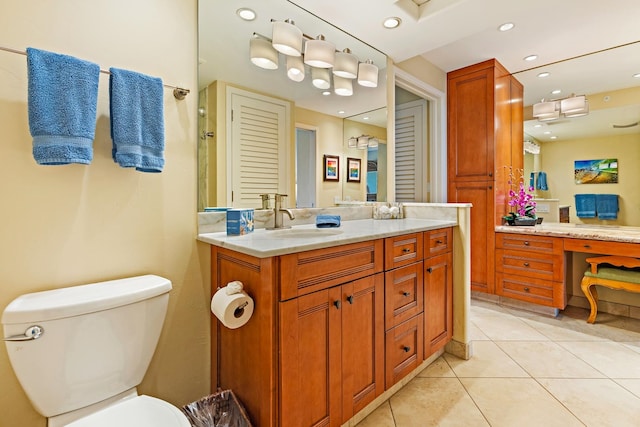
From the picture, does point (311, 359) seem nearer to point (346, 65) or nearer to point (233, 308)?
point (233, 308)

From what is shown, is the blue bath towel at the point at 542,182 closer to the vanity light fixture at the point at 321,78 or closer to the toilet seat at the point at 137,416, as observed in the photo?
the vanity light fixture at the point at 321,78

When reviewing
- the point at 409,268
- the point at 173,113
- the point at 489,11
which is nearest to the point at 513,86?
the point at 489,11

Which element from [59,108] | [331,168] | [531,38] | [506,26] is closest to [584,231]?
[531,38]

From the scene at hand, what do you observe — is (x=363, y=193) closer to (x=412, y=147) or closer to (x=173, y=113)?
(x=412, y=147)

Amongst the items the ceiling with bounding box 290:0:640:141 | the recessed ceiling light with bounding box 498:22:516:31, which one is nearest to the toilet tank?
the ceiling with bounding box 290:0:640:141

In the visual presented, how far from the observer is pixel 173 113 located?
54.7 inches

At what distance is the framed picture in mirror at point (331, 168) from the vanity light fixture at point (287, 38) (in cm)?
72

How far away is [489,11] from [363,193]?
4.93ft

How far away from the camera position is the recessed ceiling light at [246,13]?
1655 millimetres

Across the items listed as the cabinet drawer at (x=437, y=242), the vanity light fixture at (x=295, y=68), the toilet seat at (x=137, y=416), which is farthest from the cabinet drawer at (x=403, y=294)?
the vanity light fixture at (x=295, y=68)

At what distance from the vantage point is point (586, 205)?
9.69 feet

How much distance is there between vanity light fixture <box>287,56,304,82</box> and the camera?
6.29ft

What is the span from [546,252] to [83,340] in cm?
342

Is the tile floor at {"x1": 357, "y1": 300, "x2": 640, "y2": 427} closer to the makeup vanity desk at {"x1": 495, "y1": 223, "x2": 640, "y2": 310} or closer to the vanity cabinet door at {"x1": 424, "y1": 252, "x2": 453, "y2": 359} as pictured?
the vanity cabinet door at {"x1": 424, "y1": 252, "x2": 453, "y2": 359}
